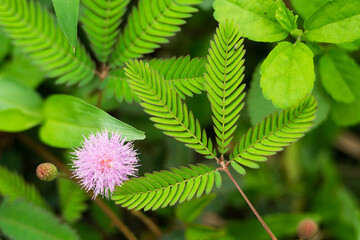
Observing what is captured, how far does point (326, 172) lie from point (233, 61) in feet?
5.04

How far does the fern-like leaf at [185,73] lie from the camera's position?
1424 mm

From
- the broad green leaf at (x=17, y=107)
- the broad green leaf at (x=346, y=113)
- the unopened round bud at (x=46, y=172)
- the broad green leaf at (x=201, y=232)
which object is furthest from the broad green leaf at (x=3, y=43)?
the broad green leaf at (x=346, y=113)

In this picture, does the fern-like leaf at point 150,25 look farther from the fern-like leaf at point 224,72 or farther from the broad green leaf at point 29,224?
the broad green leaf at point 29,224

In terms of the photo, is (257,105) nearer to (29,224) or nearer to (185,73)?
(185,73)

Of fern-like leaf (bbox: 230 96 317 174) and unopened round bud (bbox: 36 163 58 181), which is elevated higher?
fern-like leaf (bbox: 230 96 317 174)

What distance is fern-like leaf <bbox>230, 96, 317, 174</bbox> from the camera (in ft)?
4.05

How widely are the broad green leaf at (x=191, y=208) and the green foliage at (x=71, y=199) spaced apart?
0.50 meters

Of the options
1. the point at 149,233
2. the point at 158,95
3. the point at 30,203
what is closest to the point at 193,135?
the point at 158,95

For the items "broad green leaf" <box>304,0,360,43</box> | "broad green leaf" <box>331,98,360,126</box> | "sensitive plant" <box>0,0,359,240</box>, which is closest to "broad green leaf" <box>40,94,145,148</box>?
"sensitive plant" <box>0,0,359,240</box>

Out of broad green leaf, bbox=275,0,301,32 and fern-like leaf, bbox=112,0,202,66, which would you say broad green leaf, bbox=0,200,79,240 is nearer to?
fern-like leaf, bbox=112,0,202,66

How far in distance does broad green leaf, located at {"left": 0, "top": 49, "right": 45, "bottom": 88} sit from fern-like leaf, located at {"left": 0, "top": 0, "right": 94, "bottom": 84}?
1.23 ft

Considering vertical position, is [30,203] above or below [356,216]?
below

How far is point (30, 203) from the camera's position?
1.87 meters

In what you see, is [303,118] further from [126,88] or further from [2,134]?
[2,134]
